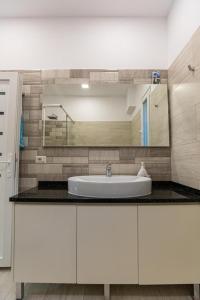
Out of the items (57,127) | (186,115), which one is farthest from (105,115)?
(186,115)

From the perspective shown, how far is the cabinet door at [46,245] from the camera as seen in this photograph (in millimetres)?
1491

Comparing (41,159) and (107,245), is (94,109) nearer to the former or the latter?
(41,159)

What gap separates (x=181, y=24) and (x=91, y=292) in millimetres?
2214

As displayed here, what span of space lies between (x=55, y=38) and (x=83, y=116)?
0.85 m

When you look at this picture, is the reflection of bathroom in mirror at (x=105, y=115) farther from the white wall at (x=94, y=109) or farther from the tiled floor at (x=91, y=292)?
the tiled floor at (x=91, y=292)

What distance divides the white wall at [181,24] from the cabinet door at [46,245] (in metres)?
1.56

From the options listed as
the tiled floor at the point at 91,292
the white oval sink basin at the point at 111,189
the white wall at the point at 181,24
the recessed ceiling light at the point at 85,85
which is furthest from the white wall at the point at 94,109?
the tiled floor at the point at 91,292

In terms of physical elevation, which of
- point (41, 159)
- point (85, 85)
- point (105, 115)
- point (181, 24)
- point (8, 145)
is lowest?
point (41, 159)

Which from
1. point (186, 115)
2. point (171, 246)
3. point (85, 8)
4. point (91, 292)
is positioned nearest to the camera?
point (171, 246)

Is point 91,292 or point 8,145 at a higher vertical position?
point 8,145

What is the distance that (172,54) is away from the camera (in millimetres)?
2043

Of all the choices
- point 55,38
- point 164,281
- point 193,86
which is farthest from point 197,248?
point 55,38

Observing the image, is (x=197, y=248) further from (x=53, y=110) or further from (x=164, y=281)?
(x=53, y=110)

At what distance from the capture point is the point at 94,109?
83.5 inches
